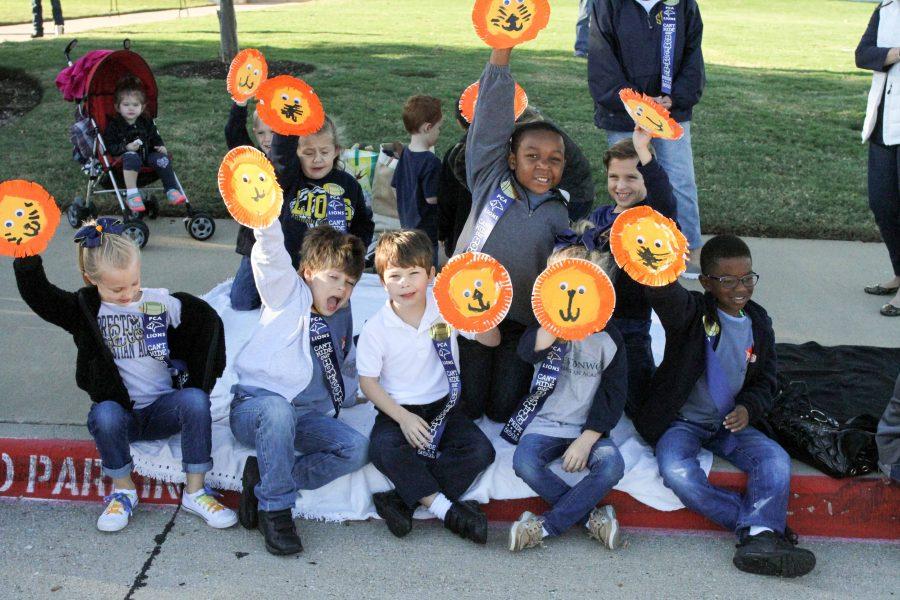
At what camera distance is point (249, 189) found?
3516 mm

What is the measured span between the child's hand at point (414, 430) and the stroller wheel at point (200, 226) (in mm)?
3242

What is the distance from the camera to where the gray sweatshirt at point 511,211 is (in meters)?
3.86

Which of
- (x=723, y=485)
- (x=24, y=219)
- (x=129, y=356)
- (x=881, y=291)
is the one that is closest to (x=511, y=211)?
(x=723, y=485)

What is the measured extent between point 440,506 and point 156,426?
1132mm

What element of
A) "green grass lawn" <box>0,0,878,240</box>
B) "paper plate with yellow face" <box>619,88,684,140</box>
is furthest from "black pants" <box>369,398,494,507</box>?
"green grass lawn" <box>0,0,878,240</box>

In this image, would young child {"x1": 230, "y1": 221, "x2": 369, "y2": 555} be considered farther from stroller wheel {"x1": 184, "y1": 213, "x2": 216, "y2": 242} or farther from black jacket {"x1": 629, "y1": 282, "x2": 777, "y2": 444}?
stroller wheel {"x1": 184, "y1": 213, "x2": 216, "y2": 242}

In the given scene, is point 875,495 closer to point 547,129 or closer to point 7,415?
point 547,129

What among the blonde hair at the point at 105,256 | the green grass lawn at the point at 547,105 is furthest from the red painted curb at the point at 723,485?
the green grass lawn at the point at 547,105

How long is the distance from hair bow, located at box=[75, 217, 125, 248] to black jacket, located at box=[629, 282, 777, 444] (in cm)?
207

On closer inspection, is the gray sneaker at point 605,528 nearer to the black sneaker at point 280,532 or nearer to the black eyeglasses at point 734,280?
the black eyeglasses at point 734,280

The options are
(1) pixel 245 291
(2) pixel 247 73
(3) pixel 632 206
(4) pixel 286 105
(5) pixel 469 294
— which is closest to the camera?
(5) pixel 469 294

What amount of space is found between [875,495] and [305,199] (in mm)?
2902

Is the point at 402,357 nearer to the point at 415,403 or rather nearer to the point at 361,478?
the point at 415,403

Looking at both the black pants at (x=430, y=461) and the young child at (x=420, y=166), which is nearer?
the black pants at (x=430, y=461)
